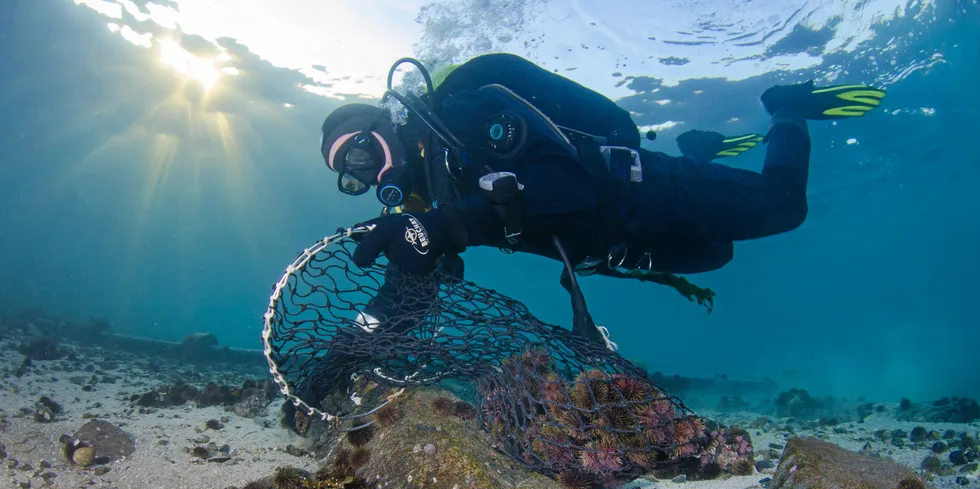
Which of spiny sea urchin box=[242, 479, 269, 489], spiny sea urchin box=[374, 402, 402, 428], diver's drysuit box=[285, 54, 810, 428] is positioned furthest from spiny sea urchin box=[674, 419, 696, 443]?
spiny sea urchin box=[242, 479, 269, 489]

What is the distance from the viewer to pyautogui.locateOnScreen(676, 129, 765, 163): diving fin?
6.71 metres

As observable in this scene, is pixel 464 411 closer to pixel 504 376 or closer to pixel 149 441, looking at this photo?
pixel 504 376

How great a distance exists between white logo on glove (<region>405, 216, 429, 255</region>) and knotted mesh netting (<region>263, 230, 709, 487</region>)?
0.31 m

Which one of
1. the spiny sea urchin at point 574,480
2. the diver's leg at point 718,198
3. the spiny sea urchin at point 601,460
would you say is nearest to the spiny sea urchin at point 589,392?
the spiny sea urchin at point 601,460

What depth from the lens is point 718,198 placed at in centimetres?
502

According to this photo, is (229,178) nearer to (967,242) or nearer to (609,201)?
(609,201)

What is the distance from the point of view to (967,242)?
47781 millimetres

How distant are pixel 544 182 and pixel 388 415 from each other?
248cm

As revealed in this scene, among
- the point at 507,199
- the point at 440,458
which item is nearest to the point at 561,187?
the point at 507,199

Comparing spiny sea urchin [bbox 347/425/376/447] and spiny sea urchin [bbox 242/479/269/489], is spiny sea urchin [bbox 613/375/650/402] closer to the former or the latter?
spiny sea urchin [bbox 347/425/376/447]

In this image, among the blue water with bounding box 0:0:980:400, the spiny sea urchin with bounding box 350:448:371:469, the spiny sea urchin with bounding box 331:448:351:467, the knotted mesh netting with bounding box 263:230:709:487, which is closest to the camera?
the knotted mesh netting with bounding box 263:230:709:487

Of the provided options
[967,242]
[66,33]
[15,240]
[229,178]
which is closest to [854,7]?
[66,33]

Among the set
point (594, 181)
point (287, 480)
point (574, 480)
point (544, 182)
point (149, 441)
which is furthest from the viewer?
point (594, 181)

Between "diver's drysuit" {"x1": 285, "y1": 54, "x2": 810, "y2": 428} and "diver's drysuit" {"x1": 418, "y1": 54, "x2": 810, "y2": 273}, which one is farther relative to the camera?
"diver's drysuit" {"x1": 418, "y1": 54, "x2": 810, "y2": 273}
